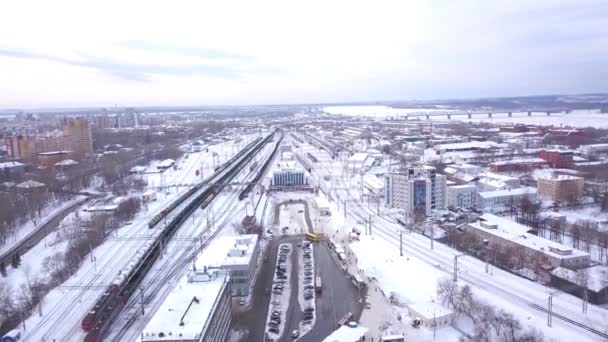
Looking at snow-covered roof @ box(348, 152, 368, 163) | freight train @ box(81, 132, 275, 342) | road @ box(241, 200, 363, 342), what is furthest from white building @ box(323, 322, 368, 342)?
snow-covered roof @ box(348, 152, 368, 163)

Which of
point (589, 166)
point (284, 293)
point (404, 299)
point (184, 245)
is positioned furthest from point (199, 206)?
point (589, 166)

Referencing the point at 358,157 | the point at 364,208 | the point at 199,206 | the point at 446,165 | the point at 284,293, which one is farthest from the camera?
the point at 358,157

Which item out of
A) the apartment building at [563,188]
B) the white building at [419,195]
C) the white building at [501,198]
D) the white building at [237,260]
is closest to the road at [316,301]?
the white building at [237,260]

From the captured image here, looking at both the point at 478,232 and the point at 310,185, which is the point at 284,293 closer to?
the point at 478,232

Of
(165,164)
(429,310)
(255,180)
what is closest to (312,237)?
(429,310)

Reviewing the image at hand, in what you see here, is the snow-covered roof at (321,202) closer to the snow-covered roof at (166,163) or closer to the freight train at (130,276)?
the freight train at (130,276)

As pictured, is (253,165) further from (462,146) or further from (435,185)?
(435,185)
